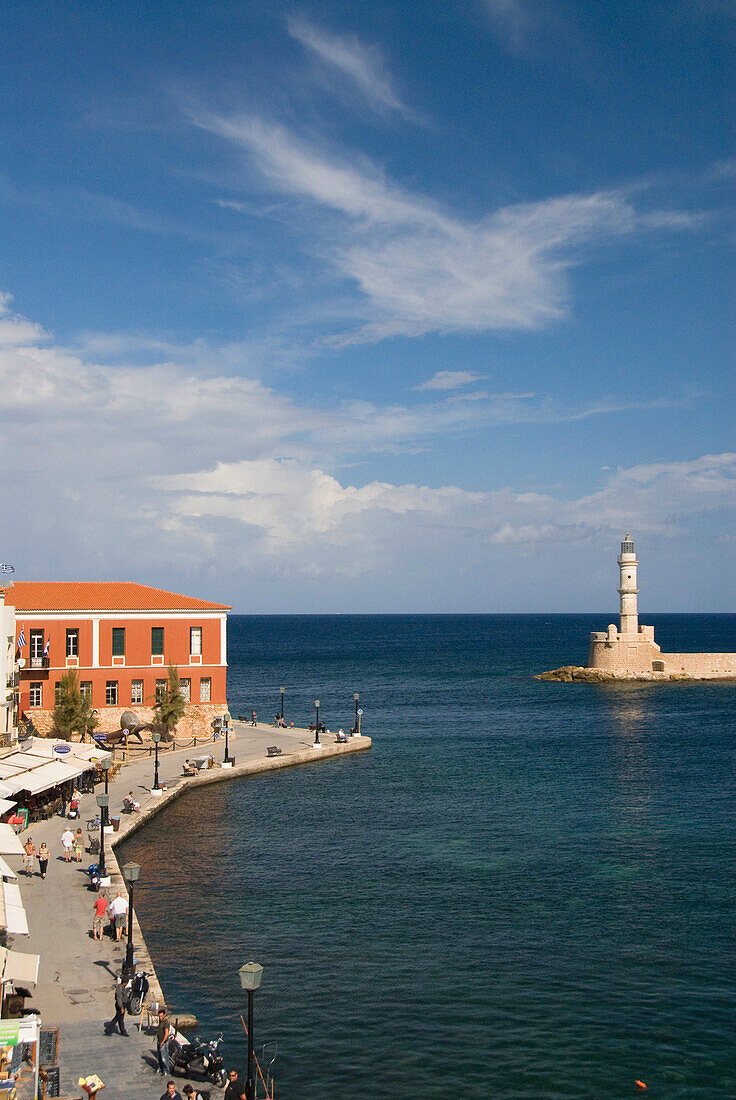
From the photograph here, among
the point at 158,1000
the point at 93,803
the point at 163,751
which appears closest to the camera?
the point at 158,1000

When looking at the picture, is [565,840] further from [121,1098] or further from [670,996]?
[121,1098]

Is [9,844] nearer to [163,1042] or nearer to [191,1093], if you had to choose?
[163,1042]

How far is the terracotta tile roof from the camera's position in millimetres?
53438

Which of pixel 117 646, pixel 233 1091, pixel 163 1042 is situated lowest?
pixel 233 1091

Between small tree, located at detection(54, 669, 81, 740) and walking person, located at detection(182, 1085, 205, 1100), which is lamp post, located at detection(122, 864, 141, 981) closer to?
walking person, located at detection(182, 1085, 205, 1100)

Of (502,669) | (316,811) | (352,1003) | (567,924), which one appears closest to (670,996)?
(567,924)

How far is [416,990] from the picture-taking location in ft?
77.2

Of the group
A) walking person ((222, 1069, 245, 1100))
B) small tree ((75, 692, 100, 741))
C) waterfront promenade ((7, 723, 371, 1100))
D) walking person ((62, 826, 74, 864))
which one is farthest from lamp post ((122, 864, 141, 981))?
small tree ((75, 692, 100, 741))

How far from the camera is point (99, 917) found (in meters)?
25.1

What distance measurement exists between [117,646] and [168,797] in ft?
48.0

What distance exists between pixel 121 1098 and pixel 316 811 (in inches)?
1022

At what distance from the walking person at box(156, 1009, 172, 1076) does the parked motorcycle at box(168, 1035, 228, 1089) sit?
4.3 inches

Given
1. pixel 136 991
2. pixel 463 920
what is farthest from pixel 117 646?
pixel 136 991

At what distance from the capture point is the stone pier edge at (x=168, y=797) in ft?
76.3
